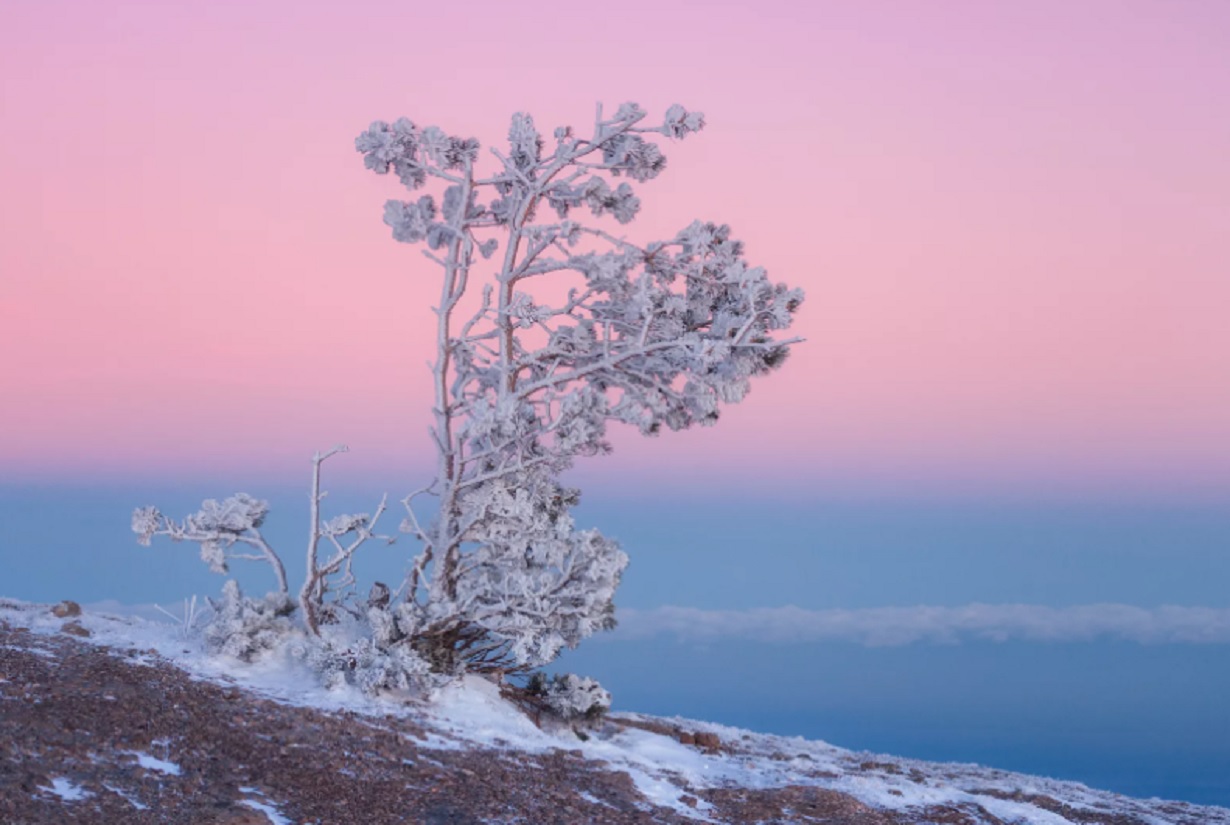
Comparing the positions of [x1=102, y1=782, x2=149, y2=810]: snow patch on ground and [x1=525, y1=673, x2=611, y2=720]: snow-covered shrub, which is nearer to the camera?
[x1=102, y1=782, x2=149, y2=810]: snow patch on ground

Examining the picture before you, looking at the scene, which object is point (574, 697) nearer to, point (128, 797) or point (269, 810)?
point (269, 810)

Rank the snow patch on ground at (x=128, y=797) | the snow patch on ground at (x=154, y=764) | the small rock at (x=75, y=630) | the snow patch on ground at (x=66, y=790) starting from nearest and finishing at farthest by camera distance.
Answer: the snow patch on ground at (x=66, y=790) → the snow patch on ground at (x=128, y=797) → the snow patch on ground at (x=154, y=764) → the small rock at (x=75, y=630)

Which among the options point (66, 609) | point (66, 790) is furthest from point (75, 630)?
point (66, 790)

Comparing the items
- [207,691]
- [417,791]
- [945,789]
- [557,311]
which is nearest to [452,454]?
[557,311]

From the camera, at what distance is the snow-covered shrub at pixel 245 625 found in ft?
45.5

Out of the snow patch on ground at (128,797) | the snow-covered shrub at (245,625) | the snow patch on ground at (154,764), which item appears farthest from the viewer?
the snow-covered shrub at (245,625)

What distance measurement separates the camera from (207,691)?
12.2 metres

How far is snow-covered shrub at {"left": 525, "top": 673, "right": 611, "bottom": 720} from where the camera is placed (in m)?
14.3

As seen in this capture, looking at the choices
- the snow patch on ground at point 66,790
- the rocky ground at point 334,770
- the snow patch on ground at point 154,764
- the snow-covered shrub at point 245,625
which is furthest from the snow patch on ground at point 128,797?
the snow-covered shrub at point 245,625

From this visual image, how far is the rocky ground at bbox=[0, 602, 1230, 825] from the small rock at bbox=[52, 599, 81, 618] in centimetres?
17

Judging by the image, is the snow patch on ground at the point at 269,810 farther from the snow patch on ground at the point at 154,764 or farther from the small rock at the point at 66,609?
the small rock at the point at 66,609

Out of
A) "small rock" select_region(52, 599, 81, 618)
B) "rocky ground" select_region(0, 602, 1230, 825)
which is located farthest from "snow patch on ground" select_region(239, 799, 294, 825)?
"small rock" select_region(52, 599, 81, 618)

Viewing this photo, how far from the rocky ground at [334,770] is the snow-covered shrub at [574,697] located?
297 millimetres

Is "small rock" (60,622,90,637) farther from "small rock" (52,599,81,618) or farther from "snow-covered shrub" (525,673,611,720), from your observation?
"snow-covered shrub" (525,673,611,720)
